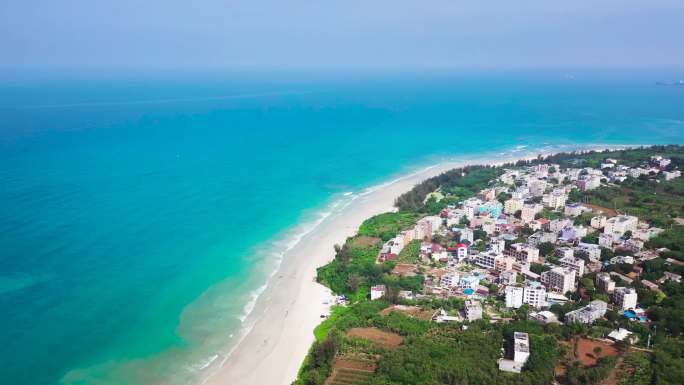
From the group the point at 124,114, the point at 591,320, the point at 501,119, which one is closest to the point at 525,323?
the point at 591,320

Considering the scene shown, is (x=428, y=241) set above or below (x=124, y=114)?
below

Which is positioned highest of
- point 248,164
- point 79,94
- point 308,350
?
point 79,94

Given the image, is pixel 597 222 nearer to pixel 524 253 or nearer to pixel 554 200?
pixel 554 200

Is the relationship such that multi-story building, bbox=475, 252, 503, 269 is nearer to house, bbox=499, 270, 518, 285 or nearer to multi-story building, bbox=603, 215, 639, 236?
house, bbox=499, 270, 518, 285

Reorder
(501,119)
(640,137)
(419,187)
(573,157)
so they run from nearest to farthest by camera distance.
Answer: (419,187) < (573,157) < (640,137) < (501,119)

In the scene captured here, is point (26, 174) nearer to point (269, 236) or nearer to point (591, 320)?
point (269, 236)

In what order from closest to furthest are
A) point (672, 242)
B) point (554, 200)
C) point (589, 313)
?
point (589, 313) → point (672, 242) → point (554, 200)

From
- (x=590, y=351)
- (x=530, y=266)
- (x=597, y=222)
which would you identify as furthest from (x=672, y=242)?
(x=590, y=351)
